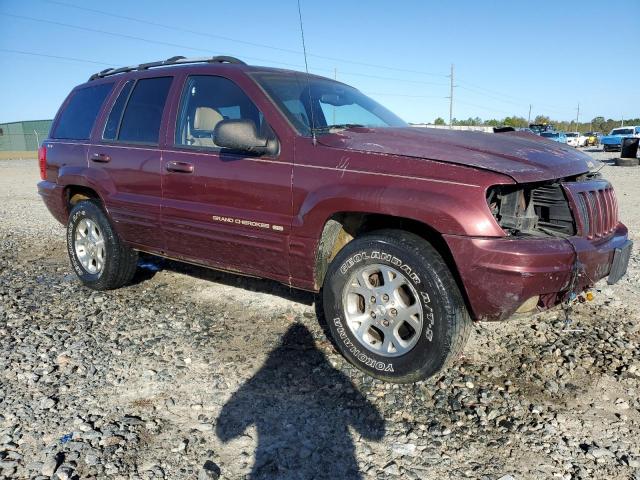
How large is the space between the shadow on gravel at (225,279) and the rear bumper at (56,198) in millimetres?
953

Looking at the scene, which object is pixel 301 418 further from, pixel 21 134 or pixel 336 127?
pixel 21 134

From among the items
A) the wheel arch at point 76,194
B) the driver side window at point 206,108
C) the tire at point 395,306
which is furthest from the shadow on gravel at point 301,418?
the wheel arch at point 76,194

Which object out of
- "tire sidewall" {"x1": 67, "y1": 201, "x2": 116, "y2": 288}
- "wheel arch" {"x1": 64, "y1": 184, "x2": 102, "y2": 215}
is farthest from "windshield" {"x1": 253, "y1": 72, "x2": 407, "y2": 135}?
"wheel arch" {"x1": 64, "y1": 184, "x2": 102, "y2": 215}

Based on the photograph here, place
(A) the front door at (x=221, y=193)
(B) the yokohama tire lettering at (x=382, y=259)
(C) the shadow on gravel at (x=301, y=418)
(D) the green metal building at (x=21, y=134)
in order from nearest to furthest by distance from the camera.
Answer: (C) the shadow on gravel at (x=301, y=418) < (B) the yokohama tire lettering at (x=382, y=259) < (A) the front door at (x=221, y=193) < (D) the green metal building at (x=21, y=134)

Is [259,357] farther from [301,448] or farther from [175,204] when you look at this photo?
[175,204]

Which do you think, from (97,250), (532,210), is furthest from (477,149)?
(97,250)

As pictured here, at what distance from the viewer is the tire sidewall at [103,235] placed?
4.63 metres

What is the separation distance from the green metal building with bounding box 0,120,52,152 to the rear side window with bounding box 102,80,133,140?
37960mm

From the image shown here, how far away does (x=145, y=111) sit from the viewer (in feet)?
14.2

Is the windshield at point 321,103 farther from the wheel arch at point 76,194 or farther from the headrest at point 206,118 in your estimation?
the wheel arch at point 76,194

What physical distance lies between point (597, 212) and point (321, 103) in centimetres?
209

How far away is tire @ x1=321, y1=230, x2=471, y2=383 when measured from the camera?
284 centimetres

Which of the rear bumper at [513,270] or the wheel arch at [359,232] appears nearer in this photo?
the rear bumper at [513,270]

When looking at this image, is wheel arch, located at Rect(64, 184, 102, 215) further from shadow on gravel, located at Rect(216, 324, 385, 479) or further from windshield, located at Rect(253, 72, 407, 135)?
shadow on gravel, located at Rect(216, 324, 385, 479)
